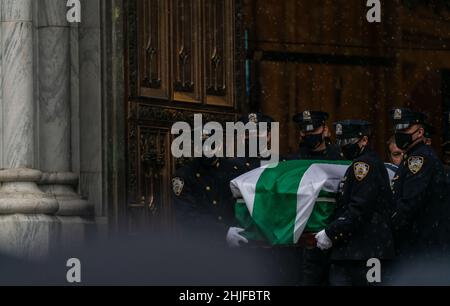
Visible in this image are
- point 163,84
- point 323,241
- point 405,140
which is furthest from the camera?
point 163,84

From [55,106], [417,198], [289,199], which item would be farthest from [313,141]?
[55,106]

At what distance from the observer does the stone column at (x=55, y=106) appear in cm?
1784

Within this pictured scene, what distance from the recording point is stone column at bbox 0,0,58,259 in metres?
17.5

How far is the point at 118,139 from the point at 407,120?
342 centimetres

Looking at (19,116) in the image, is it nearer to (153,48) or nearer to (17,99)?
(17,99)

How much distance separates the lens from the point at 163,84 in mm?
18891

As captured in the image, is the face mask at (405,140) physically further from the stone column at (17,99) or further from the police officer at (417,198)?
the stone column at (17,99)

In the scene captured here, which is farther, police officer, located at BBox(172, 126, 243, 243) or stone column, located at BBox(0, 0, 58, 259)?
stone column, located at BBox(0, 0, 58, 259)

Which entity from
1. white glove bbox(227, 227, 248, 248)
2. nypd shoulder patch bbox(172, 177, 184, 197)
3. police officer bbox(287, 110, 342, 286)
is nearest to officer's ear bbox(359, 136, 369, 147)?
police officer bbox(287, 110, 342, 286)

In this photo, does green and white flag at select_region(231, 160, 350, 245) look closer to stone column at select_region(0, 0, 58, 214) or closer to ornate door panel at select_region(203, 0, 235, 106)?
stone column at select_region(0, 0, 58, 214)

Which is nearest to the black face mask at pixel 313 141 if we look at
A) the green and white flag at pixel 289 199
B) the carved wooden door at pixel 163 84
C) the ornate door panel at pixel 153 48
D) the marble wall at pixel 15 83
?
the green and white flag at pixel 289 199
